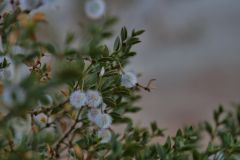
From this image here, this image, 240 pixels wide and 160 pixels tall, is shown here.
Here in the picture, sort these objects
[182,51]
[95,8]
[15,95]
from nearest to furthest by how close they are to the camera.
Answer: [15,95] → [95,8] → [182,51]

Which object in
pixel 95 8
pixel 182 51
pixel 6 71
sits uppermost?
pixel 182 51

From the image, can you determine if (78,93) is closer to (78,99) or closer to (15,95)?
(78,99)

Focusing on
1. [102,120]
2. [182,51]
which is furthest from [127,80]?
[182,51]

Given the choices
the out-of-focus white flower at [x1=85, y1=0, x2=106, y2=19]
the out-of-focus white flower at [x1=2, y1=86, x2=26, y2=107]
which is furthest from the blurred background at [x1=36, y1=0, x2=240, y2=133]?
the out-of-focus white flower at [x1=2, y1=86, x2=26, y2=107]

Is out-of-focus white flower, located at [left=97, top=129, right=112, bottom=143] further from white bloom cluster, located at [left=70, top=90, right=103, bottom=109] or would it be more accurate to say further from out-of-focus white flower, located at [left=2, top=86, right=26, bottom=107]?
out-of-focus white flower, located at [left=2, top=86, right=26, bottom=107]

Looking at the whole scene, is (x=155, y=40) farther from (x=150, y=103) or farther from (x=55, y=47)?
(x=55, y=47)

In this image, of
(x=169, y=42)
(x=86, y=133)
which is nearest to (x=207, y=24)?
(x=169, y=42)
